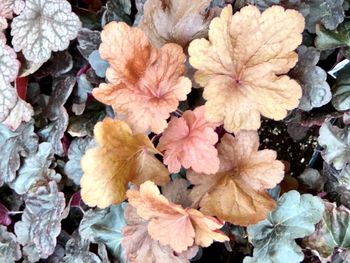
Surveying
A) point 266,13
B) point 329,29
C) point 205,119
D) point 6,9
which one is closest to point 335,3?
point 329,29

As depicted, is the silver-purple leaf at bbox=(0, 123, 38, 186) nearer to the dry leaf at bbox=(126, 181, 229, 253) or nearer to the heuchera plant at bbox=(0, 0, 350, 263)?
the heuchera plant at bbox=(0, 0, 350, 263)

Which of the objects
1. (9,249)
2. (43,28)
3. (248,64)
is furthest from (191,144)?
(9,249)

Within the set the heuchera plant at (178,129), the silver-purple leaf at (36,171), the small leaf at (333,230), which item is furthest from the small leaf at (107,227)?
the small leaf at (333,230)

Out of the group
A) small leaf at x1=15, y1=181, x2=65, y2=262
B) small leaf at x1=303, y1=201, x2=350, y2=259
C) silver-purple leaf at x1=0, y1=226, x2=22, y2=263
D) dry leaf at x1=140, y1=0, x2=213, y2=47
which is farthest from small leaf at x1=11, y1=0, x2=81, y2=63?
small leaf at x1=303, y1=201, x2=350, y2=259

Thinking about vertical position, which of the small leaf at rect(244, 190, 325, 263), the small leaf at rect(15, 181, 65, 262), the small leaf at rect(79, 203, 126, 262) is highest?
the small leaf at rect(244, 190, 325, 263)

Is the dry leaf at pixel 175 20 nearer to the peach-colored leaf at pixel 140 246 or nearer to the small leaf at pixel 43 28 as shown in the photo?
the small leaf at pixel 43 28

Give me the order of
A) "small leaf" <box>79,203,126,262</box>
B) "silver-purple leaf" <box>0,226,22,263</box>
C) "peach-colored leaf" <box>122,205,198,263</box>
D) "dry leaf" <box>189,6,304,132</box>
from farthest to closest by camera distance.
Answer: "silver-purple leaf" <box>0,226,22,263</box>
"small leaf" <box>79,203,126,262</box>
"peach-colored leaf" <box>122,205,198,263</box>
"dry leaf" <box>189,6,304,132</box>

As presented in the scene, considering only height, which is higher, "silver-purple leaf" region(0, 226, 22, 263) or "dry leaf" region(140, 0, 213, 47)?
"dry leaf" region(140, 0, 213, 47)

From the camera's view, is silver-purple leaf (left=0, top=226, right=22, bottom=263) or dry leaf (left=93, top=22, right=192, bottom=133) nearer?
dry leaf (left=93, top=22, right=192, bottom=133)

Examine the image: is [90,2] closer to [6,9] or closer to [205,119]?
[6,9]
